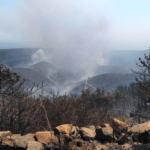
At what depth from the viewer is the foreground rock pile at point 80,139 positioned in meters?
4.11

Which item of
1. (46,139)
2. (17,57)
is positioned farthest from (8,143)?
(17,57)

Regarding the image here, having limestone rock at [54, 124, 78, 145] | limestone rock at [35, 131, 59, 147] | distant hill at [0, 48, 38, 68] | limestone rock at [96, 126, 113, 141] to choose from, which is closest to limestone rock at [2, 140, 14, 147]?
limestone rock at [35, 131, 59, 147]

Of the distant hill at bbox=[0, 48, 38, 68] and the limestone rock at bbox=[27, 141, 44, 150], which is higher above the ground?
the distant hill at bbox=[0, 48, 38, 68]

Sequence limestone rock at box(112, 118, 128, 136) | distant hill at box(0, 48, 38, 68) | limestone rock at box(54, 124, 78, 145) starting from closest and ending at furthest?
limestone rock at box(54, 124, 78, 145) → limestone rock at box(112, 118, 128, 136) → distant hill at box(0, 48, 38, 68)

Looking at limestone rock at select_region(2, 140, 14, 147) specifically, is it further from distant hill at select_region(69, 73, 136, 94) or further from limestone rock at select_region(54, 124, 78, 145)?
distant hill at select_region(69, 73, 136, 94)

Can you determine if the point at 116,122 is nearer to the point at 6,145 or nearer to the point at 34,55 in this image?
the point at 6,145

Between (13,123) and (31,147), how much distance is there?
2069mm

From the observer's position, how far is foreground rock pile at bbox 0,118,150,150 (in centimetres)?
411

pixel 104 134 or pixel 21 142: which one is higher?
pixel 21 142

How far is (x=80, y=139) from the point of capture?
16.2 feet

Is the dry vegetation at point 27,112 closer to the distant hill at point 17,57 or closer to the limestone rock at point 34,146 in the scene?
the limestone rock at point 34,146

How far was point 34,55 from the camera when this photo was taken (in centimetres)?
15112

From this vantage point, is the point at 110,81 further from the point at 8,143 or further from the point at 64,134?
the point at 8,143

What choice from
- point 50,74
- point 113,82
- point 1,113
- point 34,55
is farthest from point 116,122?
point 34,55
